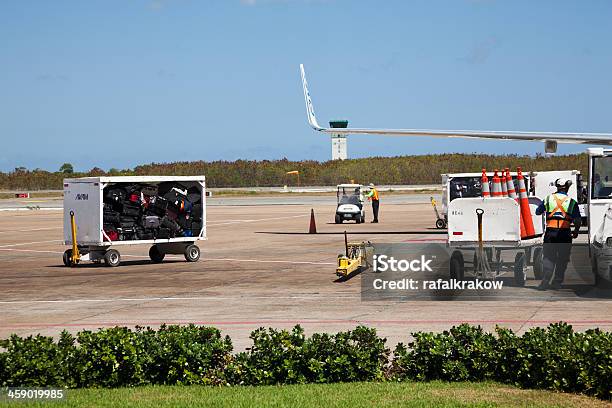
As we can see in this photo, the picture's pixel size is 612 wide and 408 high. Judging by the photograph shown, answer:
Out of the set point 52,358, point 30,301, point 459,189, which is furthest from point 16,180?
point 52,358

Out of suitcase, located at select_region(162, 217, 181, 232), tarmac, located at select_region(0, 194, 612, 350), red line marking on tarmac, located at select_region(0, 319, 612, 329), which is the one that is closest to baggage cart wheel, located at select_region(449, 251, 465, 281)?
tarmac, located at select_region(0, 194, 612, 350)

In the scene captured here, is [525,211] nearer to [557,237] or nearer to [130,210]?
[557,237]

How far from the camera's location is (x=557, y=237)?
66.1ft

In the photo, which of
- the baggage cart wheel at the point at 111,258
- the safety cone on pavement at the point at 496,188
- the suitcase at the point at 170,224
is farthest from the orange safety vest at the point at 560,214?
the baggage cart wheel at the point at 111,258

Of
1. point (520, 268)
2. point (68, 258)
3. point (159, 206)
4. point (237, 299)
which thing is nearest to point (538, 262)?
point (520, 268)

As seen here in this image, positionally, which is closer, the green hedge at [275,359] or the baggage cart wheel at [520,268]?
the green hedge at [275,359]

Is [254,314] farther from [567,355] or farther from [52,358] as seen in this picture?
[567,355]

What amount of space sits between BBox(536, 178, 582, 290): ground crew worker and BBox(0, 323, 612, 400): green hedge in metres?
9.12

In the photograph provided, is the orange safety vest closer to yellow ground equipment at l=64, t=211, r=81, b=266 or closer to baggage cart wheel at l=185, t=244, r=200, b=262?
baggage cart wheel at l=185, t=244, r=200, b=262

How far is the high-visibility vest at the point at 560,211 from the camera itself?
2009 cm

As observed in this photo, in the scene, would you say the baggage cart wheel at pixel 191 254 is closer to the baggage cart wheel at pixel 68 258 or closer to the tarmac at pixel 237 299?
the tarmac at pixel 237 299

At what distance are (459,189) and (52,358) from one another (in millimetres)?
27416

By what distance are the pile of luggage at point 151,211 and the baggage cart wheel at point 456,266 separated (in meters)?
12.3

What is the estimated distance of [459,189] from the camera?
3694 cm
